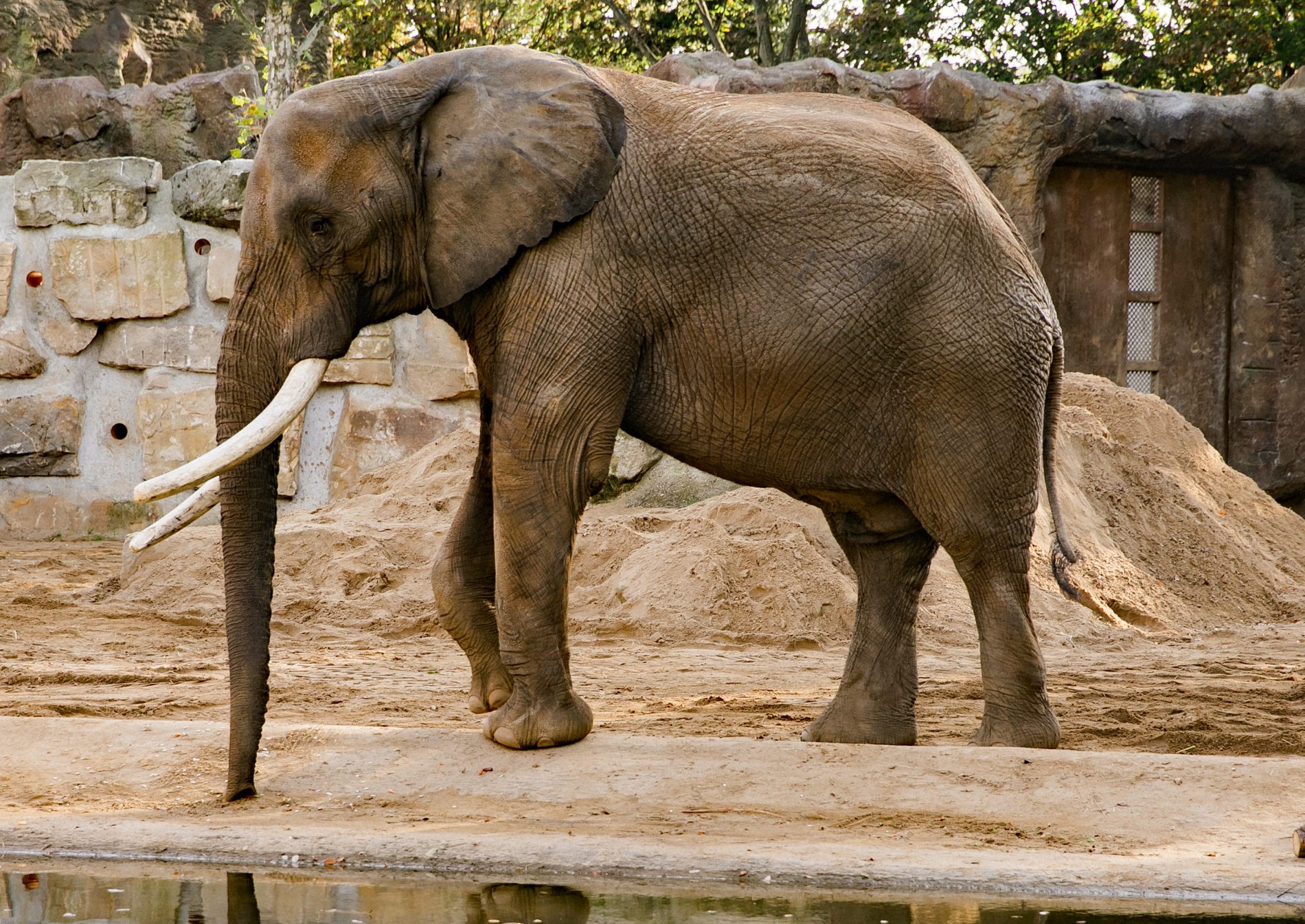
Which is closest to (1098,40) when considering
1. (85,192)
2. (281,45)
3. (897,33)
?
(897,33)

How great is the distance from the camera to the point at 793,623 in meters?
8.50

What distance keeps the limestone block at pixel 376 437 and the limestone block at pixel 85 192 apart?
85.4 inches

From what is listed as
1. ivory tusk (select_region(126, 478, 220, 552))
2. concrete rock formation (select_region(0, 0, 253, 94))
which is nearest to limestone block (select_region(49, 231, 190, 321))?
ivory tusk (select_region(126, 478, 220, 552))

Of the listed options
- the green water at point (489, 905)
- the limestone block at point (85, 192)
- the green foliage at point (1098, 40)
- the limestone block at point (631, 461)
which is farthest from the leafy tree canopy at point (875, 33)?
the green water at point (489, 905)

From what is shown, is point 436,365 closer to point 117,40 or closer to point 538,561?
point 538,561

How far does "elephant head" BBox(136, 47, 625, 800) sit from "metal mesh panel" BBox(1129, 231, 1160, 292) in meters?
9.06

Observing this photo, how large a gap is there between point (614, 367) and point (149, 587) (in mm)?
5041

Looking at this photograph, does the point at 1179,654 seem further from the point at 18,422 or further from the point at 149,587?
the point at 18,422

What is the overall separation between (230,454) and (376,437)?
19.8 ft

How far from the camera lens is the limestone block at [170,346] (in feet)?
36.7

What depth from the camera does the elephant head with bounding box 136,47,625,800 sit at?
504 centimetres

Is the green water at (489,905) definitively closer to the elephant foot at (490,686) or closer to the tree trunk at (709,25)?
the elephant foot at (490,686)

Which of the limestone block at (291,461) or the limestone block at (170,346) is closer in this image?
the limestone block at (291,461)

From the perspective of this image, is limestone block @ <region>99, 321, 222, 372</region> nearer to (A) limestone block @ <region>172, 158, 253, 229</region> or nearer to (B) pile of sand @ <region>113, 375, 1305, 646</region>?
(A) limestone block @ <region>172, 158, 253, 229</region>
